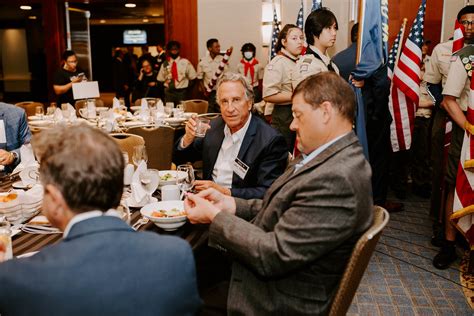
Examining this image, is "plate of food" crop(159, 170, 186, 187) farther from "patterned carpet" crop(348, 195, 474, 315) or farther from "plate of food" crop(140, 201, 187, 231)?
"patterned carpet" crop(348, 195, 474, 315)

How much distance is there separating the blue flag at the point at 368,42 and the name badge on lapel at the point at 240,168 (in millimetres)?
1557

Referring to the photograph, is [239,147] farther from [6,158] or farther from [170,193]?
[6,158]

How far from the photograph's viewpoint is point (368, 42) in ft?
12.5

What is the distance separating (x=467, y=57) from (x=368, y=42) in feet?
2.50

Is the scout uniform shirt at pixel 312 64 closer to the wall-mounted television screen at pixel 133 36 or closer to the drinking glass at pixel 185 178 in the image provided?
the drinking glass at pixel 185 178

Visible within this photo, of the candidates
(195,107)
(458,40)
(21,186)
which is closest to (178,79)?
(195,107)

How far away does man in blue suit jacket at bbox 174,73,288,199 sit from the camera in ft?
9.04

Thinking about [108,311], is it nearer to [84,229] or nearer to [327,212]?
[84,229]

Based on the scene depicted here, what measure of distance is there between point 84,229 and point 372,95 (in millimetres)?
3754

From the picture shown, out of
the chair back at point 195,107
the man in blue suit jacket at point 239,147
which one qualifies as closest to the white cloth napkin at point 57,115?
the chair back at point 195,107

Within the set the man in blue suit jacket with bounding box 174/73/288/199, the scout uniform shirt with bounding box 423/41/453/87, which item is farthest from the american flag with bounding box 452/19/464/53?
the man in blue suit jacket with bounding box 174/73/288/199

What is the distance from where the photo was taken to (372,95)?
4445mm

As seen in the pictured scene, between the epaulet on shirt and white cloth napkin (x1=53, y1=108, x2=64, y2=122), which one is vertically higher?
the epaulet on shirt

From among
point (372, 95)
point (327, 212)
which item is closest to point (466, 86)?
point (372, 95)
